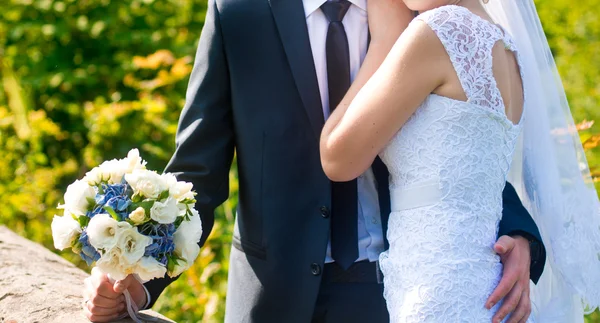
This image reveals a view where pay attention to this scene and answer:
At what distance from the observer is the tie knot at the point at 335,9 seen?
8.47 ft

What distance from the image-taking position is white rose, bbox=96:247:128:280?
86.9 inches

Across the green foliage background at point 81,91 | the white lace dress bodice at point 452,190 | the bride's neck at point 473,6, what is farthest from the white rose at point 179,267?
the green foliage background at point 81,91

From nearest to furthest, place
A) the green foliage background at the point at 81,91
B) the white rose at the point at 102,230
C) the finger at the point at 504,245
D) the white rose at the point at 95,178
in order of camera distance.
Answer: the white rose at the point at 102,230 → the white rose at the point at 95,178 → the finger at the point at 504,245 → the green foliage background at the point at 81,91

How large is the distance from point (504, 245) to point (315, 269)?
1.85 feet

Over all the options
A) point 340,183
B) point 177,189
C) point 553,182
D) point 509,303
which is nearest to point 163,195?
point 177,189

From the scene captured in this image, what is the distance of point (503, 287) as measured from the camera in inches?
94.5

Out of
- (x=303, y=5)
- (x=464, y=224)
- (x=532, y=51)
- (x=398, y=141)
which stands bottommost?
(x=464, y=224)

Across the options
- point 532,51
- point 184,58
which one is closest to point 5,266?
point 532,51

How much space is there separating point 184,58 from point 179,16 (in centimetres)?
72

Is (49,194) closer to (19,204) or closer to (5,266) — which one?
(19,204)

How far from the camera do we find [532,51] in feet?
8.93

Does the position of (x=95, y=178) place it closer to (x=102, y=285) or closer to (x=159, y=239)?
(x=159, y=239)

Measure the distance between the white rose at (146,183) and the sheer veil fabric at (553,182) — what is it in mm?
1170

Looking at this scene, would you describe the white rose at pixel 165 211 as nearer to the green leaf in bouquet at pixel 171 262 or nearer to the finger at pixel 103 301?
the green leaf in bouquet at pixel 171 262
